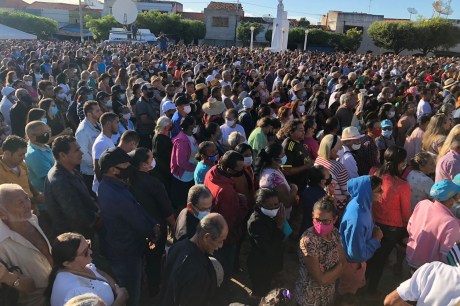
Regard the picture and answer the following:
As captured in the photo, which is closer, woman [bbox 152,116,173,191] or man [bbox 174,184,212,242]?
man [bbox 174,184,212,242]

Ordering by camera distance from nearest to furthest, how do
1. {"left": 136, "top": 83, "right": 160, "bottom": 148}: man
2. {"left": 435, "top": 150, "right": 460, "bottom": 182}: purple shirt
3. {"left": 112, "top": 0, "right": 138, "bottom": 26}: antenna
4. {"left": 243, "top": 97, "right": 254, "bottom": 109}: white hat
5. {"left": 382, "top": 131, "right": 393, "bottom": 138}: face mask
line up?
{"left": 435, "top": 150, "right": 460, "bottom": 182}: purple shirt, {"left": 382, "top": 131, "right": 393, "bottom": 138}: face mask, {"left": 136, "top": 83, "right": 160, "bottom": 148}: man, {"left": 243, "top": 97, "right": 254, "bottom": 109}: white hat, {"left": 112, "top": 0, "right": 138, "bottom": 26}: antenna

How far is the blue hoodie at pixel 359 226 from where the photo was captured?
3.22m

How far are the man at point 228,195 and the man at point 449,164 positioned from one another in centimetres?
231

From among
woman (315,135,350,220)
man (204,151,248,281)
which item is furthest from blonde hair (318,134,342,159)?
man (204,151,248,281)

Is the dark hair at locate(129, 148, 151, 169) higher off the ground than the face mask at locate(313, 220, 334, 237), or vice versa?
the dark hair at locate(129, 148, 151, 169)

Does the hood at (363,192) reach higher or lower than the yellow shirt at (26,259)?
higher

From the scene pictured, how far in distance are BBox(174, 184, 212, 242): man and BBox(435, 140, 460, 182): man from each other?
2800 millimetres

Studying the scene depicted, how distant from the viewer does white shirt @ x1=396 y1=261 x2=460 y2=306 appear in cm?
206

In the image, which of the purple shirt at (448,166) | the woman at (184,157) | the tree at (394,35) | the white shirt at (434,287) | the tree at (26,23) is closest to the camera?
the white shirt at (434,287)

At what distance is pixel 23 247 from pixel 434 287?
8.56 ft

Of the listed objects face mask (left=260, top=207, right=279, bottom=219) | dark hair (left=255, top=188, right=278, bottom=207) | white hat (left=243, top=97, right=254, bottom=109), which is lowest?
face mask (left=260, top=207, right=279, bottom=219)

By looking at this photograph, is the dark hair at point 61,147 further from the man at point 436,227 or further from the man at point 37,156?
the man at point 436,227

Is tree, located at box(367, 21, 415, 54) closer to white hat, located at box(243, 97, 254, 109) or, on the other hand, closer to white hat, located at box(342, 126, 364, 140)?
white hat, located at box(243, 97, 254, 109)

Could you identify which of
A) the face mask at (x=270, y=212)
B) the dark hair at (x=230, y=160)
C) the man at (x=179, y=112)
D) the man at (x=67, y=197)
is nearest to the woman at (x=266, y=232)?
Result: the face mask at (x=270, y=212)
